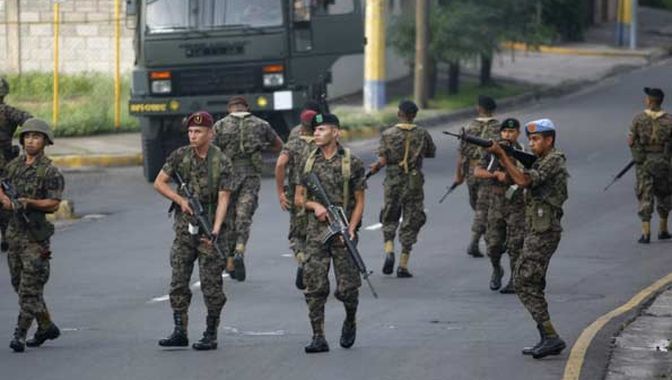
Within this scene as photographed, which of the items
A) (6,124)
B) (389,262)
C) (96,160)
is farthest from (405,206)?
(96,160)

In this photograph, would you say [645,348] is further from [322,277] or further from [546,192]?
[322,277]

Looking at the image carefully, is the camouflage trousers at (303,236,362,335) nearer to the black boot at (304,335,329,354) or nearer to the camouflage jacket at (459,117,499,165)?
the black boot at (304,335,329,354)

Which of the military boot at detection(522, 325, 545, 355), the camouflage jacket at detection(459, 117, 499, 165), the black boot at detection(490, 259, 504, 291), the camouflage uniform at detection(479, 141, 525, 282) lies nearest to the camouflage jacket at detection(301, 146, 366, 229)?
the military boot at detection(522, 325, 545, 355)

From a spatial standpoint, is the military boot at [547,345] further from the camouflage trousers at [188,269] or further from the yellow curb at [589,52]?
the yellow curb at [589,52]

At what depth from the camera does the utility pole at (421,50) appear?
3294cm

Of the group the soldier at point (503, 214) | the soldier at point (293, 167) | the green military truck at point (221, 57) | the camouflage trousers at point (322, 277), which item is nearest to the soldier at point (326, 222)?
the camouflage trousers at point (322, 277)

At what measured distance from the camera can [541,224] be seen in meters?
12.1

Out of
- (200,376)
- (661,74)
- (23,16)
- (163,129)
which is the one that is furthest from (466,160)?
(661,74)

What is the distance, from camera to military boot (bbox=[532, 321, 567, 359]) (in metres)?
12.1

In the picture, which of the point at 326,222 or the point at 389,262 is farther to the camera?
the point at 389,262

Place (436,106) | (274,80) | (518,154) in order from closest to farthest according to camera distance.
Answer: (518,154) → (274,80) → (436,106)

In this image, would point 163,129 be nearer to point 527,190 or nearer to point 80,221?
point 80,221

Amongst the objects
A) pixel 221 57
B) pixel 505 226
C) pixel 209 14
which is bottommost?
pixel 505 226

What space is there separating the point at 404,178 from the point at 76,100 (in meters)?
15.1
